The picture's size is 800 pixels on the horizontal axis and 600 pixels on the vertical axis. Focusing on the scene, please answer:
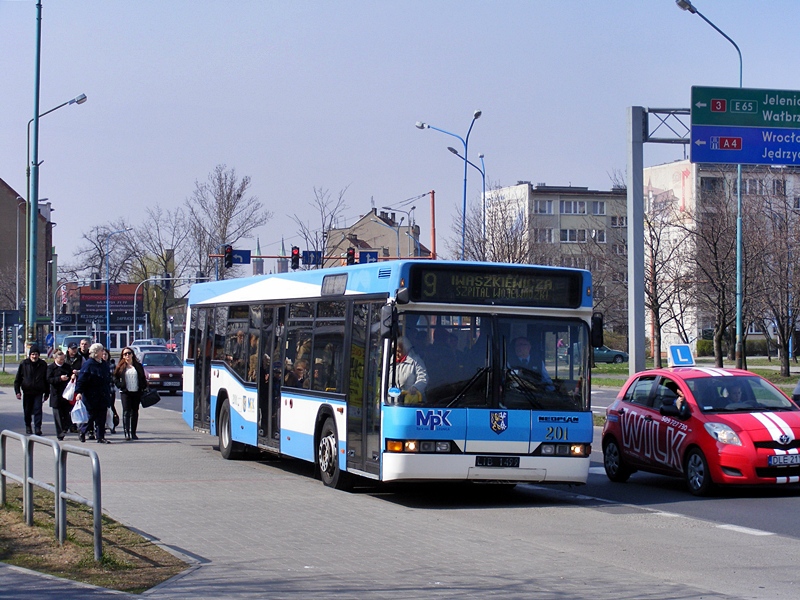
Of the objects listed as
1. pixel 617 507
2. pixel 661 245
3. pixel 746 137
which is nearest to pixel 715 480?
pixel 617 507

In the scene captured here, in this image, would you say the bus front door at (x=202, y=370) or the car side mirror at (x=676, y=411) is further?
the bus front door at (x=202, y=370)

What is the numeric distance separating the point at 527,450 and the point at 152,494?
4.25m

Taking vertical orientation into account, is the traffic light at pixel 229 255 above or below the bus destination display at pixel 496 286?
above

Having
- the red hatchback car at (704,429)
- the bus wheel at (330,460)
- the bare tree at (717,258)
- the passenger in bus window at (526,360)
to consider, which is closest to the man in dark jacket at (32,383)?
the bus wheel at (330,460)

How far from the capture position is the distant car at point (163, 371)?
3894 cm

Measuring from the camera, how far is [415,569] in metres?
8.26

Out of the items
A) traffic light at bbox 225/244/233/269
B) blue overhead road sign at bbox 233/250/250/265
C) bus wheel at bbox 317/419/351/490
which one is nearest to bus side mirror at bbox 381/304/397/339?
bus wheel at bbox 317/419/351/490

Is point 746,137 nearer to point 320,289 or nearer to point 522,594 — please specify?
point 320,289

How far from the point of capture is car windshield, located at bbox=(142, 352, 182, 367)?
39.3 meters

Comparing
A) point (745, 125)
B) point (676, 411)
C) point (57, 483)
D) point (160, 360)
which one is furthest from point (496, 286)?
point (160, 360)

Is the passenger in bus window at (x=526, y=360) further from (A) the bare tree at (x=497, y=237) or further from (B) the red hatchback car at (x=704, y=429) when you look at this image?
(A) the bare tree at (x=497, y=237)

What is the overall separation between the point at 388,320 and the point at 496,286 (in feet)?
4.58

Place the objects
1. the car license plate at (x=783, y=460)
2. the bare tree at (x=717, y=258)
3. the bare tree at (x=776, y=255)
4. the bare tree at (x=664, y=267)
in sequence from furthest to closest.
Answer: the bare tree at (x=664, y=267) → the bare tree at (x=717, y=258) → the bare tree at (x=776, y=255) → the car license plate at (x=783, y=460)

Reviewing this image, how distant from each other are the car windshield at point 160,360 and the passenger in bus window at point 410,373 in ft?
94.1
